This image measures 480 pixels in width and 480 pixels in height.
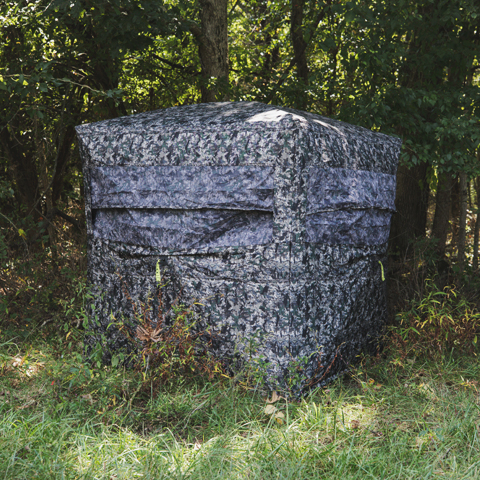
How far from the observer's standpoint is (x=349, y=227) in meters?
3.34

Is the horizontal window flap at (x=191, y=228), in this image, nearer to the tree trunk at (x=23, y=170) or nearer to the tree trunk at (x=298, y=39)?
the tree trunk at (x=23, y=170)

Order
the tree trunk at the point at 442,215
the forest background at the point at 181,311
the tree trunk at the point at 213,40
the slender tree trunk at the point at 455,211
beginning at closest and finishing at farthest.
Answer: the forest background at the point at 181,311 → the tree trunk at the point at 213,40 → the tree trunk at the point at 442,215 → the slender tree trunk at the point at 455,211

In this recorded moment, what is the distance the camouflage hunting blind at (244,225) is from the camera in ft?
9.78

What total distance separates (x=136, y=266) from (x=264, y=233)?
3.17 feet

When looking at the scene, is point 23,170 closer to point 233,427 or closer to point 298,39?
point 298,39

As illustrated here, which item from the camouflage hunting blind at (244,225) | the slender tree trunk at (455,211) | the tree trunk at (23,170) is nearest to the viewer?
the camouflage hunting blind at (244,225)

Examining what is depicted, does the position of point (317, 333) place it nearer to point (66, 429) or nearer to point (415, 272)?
point (66, 429)

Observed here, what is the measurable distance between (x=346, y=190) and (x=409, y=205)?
8.92 ft

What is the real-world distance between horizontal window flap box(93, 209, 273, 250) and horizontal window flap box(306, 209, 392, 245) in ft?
1.02

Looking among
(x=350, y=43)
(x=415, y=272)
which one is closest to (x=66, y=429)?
(x=415, y=272)

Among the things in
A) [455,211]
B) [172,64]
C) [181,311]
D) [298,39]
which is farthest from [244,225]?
[455,211]

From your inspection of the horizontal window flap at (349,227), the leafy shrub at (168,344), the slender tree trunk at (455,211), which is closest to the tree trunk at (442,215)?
the slender tree trunk at (455,211)

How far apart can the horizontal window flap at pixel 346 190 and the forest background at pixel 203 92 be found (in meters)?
0.76

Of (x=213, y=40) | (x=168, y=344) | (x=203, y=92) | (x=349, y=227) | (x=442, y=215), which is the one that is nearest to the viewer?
(x=168, y=344)
